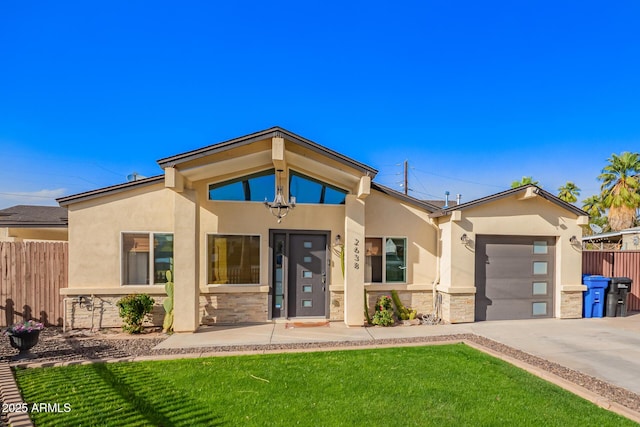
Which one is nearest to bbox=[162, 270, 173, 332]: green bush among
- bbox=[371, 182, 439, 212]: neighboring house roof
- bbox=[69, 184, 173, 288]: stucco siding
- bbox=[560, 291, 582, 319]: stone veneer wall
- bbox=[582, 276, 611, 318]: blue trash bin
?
bbox=[69, 184, 173, 288]: stucco siding

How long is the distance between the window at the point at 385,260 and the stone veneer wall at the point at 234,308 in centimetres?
301

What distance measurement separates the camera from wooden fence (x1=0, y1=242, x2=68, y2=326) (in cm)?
820

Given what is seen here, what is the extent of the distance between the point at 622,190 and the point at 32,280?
103ft

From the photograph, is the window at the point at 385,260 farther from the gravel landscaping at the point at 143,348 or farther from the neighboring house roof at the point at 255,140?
the neighboring house roof at the point at 255,140

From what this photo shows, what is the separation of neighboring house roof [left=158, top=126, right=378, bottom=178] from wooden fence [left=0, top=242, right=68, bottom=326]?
3.83 metres

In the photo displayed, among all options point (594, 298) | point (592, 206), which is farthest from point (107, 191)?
point (592, 206)

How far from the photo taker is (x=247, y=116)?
13.9m

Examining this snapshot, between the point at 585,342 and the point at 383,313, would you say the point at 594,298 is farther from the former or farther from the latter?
the point at 383,313

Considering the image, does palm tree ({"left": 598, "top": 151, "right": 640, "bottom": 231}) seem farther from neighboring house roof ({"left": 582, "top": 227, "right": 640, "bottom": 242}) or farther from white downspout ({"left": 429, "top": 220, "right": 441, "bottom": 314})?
white downspout ({"left": 429, "top": 220, "right": 441, "bottom": 314})

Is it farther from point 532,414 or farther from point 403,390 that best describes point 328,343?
point 532,414

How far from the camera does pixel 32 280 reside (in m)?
8.26

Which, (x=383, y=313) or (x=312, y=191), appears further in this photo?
(x=312, y=191)

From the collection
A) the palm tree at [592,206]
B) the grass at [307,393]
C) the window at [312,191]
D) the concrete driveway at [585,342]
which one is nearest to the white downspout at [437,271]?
the concrete driveway at [585,342]

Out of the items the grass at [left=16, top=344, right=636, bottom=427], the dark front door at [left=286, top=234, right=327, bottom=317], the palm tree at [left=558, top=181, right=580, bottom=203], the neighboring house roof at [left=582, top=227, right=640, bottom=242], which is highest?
the palm tree at [left=558, top=181, right=580, bottom=203]
